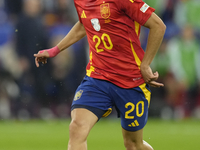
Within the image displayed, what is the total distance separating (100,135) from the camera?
8.75 meters

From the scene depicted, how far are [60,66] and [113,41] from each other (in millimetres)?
5692

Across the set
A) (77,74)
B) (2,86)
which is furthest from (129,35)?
(2,86)

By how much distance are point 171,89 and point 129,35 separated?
6017mm

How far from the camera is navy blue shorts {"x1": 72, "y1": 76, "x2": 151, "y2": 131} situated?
15.1ft

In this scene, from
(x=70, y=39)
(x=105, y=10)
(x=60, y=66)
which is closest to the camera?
(x=105, y=10)

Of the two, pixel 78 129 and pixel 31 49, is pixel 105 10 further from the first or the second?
pixel 31 49

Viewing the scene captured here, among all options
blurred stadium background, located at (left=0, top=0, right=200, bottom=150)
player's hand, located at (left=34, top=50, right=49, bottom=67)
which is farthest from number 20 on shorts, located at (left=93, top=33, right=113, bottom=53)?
blurred stadium background, located at (left=0, top=0, right=200, bottom=150)

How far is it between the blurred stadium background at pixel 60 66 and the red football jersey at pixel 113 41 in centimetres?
516

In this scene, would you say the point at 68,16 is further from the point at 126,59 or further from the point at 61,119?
the point at 126,59

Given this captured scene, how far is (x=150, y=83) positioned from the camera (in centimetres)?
480

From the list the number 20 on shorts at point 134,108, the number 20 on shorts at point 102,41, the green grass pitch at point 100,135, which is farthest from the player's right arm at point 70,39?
the green grass pitch at point 100,135

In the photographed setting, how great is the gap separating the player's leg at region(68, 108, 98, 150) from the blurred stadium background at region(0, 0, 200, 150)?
5.39 m

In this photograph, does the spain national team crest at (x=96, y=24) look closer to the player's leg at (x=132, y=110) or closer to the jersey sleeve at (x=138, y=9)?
the jersey sleeve at (x=138, y=9)

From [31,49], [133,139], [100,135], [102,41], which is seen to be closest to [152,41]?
[102,41]
